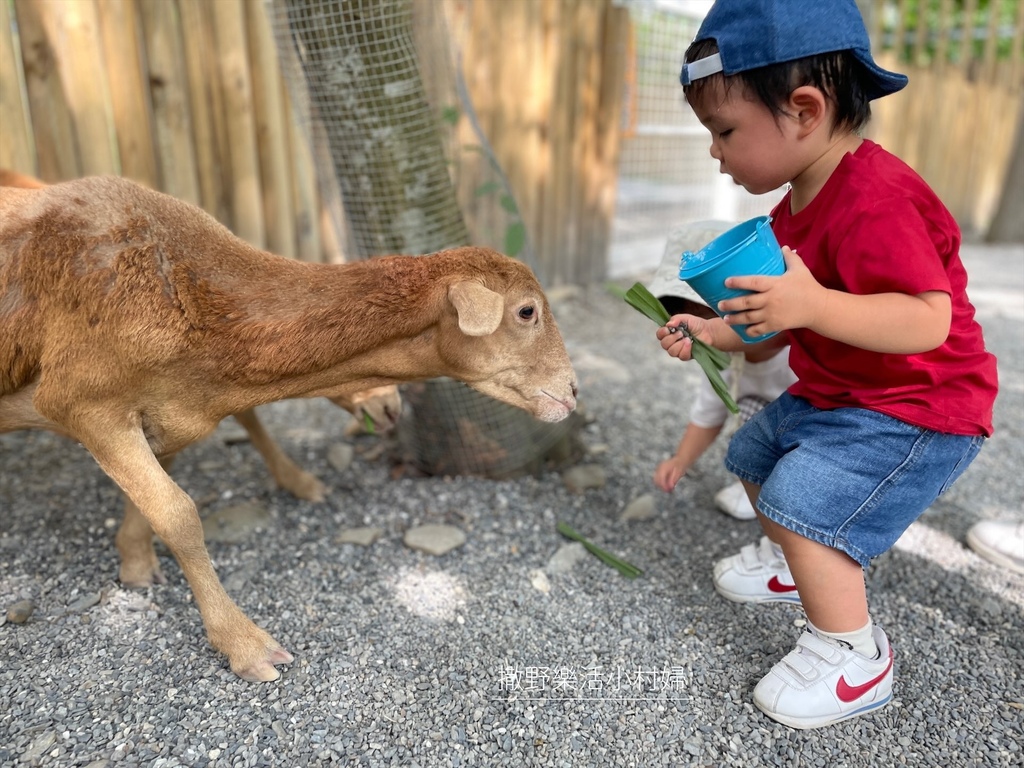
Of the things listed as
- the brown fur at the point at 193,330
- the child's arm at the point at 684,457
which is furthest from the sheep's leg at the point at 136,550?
the child's arm at the point at 684,457

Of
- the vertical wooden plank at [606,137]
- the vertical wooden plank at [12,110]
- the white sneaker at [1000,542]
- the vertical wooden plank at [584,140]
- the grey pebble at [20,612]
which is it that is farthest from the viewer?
the vertical wooden plank at [606,137]

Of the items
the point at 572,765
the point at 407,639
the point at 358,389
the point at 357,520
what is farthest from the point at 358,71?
the point at 572,765

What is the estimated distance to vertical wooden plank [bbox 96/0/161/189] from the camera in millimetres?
4059

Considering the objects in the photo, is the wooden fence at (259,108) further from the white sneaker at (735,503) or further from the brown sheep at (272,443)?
the white sneaker at (735,503)

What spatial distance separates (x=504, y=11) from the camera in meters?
5.97

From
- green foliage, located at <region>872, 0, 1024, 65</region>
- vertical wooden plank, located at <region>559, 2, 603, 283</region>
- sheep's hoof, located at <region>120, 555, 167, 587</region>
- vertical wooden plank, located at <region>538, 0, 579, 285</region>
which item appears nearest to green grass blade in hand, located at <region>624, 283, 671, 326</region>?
sheep's hoof, located at <region>120, 555, 167, 587</region>

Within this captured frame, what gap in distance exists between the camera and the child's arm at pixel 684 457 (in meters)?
3.13

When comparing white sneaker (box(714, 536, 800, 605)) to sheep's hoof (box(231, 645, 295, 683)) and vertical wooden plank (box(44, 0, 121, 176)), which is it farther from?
vertical wooden plank (box(44, 0, 121, 176))

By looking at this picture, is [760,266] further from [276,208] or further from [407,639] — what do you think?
[276,208]

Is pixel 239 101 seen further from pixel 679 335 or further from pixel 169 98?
pixel 679 335

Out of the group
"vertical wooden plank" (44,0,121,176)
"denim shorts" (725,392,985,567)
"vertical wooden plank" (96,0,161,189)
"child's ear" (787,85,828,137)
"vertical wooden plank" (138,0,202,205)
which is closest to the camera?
"child's ear" (787,85,828,137)

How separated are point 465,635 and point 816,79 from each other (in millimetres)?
2084

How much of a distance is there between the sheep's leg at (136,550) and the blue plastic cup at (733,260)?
6.74ft

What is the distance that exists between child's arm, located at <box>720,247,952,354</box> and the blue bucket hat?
1.78 ft
